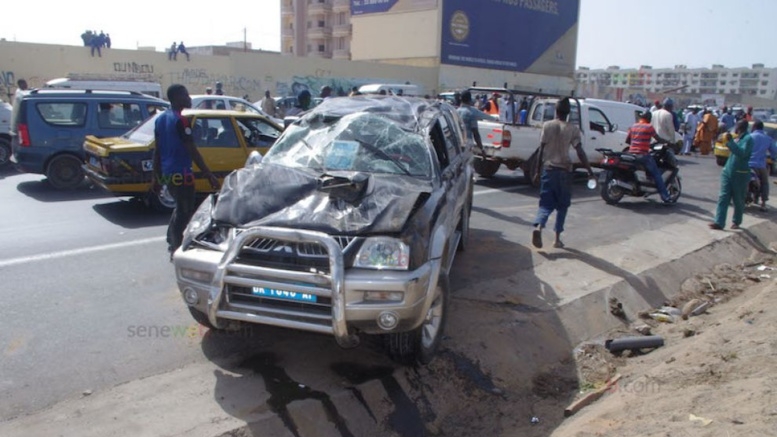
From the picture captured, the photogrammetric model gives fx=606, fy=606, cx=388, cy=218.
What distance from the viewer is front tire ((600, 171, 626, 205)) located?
456 inches

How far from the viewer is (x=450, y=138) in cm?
655

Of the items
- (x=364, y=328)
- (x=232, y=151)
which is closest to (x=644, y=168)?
(x=232, y=151)

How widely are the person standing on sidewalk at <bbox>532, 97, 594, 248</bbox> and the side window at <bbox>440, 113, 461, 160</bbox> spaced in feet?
4.53

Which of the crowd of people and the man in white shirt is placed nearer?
the man in white shirt

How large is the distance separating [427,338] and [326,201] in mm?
1280

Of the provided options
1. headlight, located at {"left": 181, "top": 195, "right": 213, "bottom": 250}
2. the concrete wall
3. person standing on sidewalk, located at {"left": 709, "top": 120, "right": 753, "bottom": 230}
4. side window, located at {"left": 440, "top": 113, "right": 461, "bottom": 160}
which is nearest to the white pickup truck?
person standing on sidewalk, located at {"left": 709, "top": 120, "right": 753, "bottom": 230}

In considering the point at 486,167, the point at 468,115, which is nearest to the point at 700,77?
the point at 486,167

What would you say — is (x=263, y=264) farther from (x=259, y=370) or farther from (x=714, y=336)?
(x=714, y=336)

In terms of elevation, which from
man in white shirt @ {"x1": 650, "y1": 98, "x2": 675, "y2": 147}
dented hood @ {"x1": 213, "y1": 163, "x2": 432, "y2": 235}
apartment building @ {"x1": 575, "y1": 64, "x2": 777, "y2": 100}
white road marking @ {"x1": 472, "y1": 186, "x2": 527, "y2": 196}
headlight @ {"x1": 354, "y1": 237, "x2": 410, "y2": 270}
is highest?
apartment building @ {"x1": 575, "y1": 64, "x2": 777, "y2": 100}

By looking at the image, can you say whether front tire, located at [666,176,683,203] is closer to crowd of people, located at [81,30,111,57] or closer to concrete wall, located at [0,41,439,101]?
concrete wall, located at [0,41,439,101]

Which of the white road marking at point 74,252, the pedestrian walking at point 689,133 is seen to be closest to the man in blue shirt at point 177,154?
the white road marking at point 74,252

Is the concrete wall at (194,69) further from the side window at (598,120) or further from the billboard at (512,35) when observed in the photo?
the side window at (598,120)

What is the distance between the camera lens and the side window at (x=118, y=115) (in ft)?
37.2

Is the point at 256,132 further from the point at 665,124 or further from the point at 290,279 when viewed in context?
the point at 665,124
